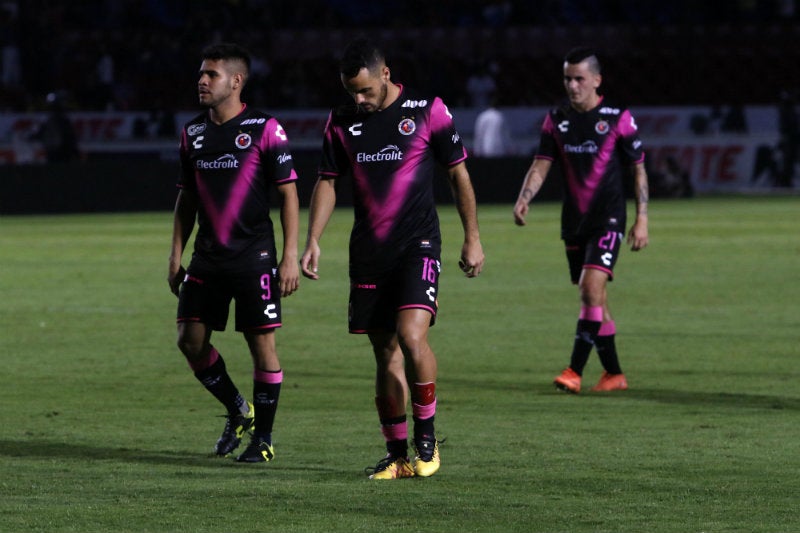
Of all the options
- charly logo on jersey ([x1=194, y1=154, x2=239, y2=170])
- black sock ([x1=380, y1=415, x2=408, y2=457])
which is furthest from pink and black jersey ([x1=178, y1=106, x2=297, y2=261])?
black sock ([x1=380, y1=415, x2=408, y2=457])

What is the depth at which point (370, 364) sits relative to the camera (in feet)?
39.7

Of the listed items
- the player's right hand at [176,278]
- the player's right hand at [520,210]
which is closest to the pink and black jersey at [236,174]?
the player's right hand at [176,278]

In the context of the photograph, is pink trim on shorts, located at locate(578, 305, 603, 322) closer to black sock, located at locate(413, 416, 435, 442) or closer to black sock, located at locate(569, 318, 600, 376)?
black sock, located at locate(569, 318, 600, 376)

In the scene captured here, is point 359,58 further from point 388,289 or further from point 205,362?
point 205,362

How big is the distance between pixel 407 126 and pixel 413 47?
101ft

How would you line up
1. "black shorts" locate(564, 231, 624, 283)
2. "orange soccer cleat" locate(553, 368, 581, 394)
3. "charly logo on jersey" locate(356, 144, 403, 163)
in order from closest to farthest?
"charly logo on jersey" locate(356, 144, 403, 163) → "orange soccer cleat" locate(553, 368, 581, 394) → "black shorts" locate(564, 231, 624, 283)

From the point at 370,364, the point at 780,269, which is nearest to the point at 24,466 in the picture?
the point at 370,364

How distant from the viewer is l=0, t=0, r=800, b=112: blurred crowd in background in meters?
37.6

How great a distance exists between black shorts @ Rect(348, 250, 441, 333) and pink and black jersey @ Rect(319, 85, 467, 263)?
0.21ft

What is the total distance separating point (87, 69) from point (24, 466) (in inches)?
1246

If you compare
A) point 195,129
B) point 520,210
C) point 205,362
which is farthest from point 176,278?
point 520,210

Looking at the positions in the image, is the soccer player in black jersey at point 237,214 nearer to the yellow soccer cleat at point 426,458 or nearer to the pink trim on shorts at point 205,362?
the pink trim on shorts at point 205,362

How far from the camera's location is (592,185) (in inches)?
436

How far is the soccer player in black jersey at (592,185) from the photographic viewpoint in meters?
10.9
